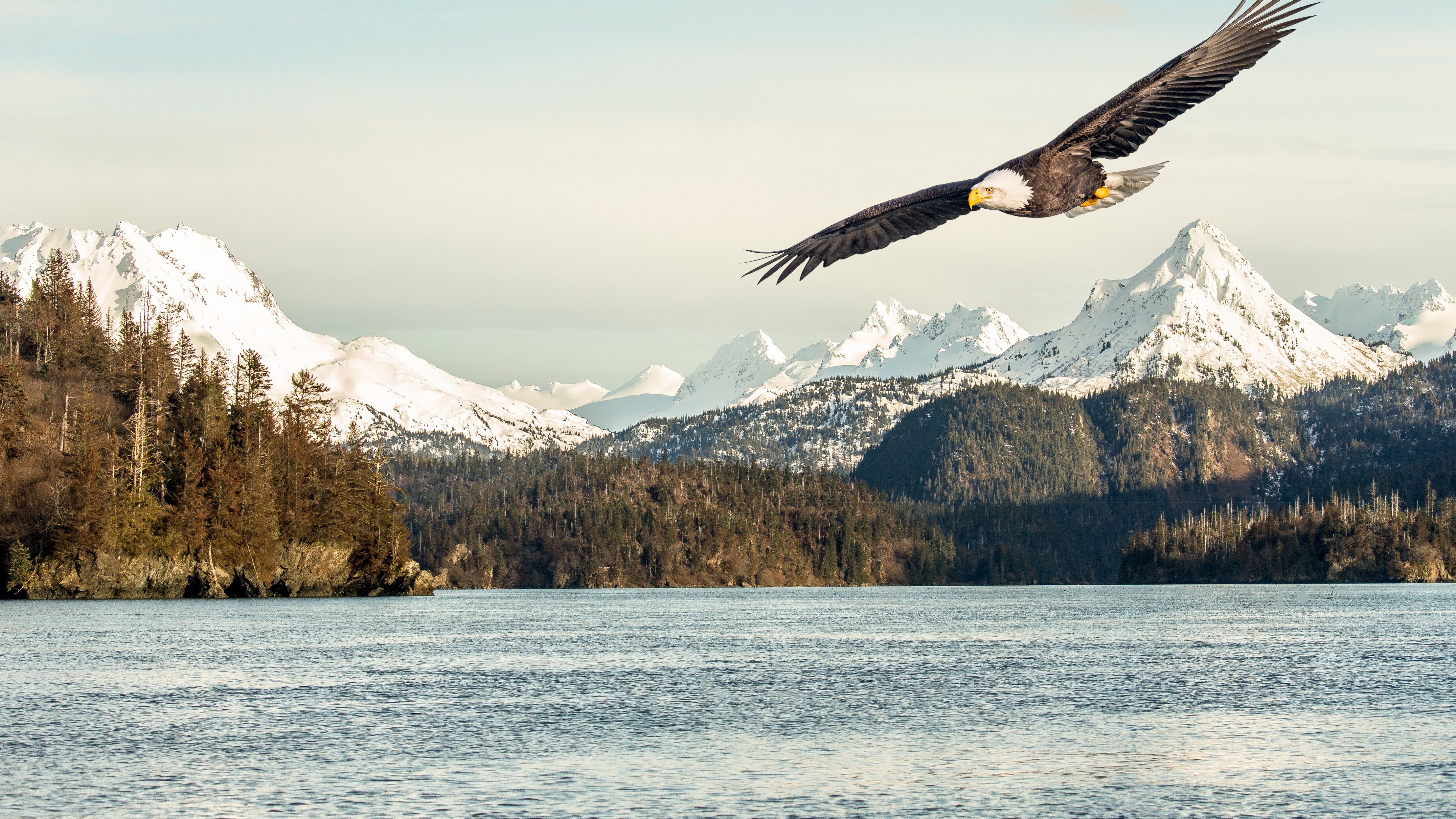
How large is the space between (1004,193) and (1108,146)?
190 cm

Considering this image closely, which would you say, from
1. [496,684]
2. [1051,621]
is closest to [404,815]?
[496,684]

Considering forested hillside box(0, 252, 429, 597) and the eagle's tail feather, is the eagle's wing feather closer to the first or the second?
the eagle's tail feather

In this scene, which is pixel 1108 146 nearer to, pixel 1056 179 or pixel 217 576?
pixel 1056 179

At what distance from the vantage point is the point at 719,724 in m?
42.5

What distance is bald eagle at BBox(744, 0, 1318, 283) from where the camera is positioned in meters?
17.8

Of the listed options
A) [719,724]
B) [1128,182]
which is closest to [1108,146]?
[1128,182]

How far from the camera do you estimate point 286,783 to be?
106 ft

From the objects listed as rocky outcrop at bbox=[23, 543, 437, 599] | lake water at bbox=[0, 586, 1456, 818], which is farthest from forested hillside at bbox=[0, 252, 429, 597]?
lake water at bbox=[0, 586, 1456, 818]

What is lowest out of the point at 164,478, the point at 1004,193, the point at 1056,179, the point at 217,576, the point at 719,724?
the point at 719,724

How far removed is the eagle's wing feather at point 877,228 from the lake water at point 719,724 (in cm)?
1340

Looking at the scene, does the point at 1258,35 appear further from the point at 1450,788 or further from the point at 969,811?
the point at 1450,788

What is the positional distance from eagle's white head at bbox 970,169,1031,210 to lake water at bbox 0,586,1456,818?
15043 mm

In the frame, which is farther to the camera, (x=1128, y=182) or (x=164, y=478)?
(x=164, y=478)

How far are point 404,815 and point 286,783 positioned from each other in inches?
202
